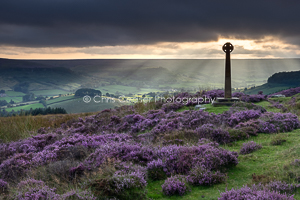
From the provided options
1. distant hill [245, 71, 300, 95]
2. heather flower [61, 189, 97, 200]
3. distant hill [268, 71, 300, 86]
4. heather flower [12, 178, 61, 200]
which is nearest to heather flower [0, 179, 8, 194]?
heather flower [12, 178, 61, 200]

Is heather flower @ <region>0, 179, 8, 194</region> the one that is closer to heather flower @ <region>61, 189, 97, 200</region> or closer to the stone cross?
heather flower @ <region>61, 189, 97, 200</region>

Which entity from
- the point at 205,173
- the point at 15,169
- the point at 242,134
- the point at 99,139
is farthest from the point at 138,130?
the point at 205,173

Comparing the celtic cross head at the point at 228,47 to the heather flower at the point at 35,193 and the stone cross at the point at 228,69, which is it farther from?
the heather flower at the point at 35,193

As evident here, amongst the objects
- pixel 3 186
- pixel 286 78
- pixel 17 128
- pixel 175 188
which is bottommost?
pixel 3 186

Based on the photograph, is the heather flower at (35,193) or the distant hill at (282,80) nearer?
the heather flower at (35,193)

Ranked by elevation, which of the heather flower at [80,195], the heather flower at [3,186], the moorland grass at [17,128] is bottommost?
the heather flower at [3,186]

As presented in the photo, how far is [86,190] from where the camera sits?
4188 millimetres

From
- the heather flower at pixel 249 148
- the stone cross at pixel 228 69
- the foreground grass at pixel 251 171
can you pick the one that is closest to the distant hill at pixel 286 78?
the stone cross at pixel 228 69

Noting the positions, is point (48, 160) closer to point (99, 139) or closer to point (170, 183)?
point (99, 139)

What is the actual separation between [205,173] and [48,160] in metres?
4.43

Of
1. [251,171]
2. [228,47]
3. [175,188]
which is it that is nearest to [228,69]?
[228,47]

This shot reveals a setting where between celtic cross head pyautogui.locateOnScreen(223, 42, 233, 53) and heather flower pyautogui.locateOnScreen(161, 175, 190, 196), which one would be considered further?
celtic cross head pyautogui.locateOnScreen(223, 42, 233, 53)

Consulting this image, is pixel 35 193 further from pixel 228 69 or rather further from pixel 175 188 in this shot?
pixel 228 69

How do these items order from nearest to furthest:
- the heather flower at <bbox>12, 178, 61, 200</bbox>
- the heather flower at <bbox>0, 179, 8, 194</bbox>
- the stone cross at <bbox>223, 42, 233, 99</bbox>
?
the heather flower at <bbox>12, 178, 61, 200</bbox>, the heather flower at <bbox>0, 179, 8, 194</bbox>, the stone cross at <bbox>223, 42, 233, 99</bbox>
